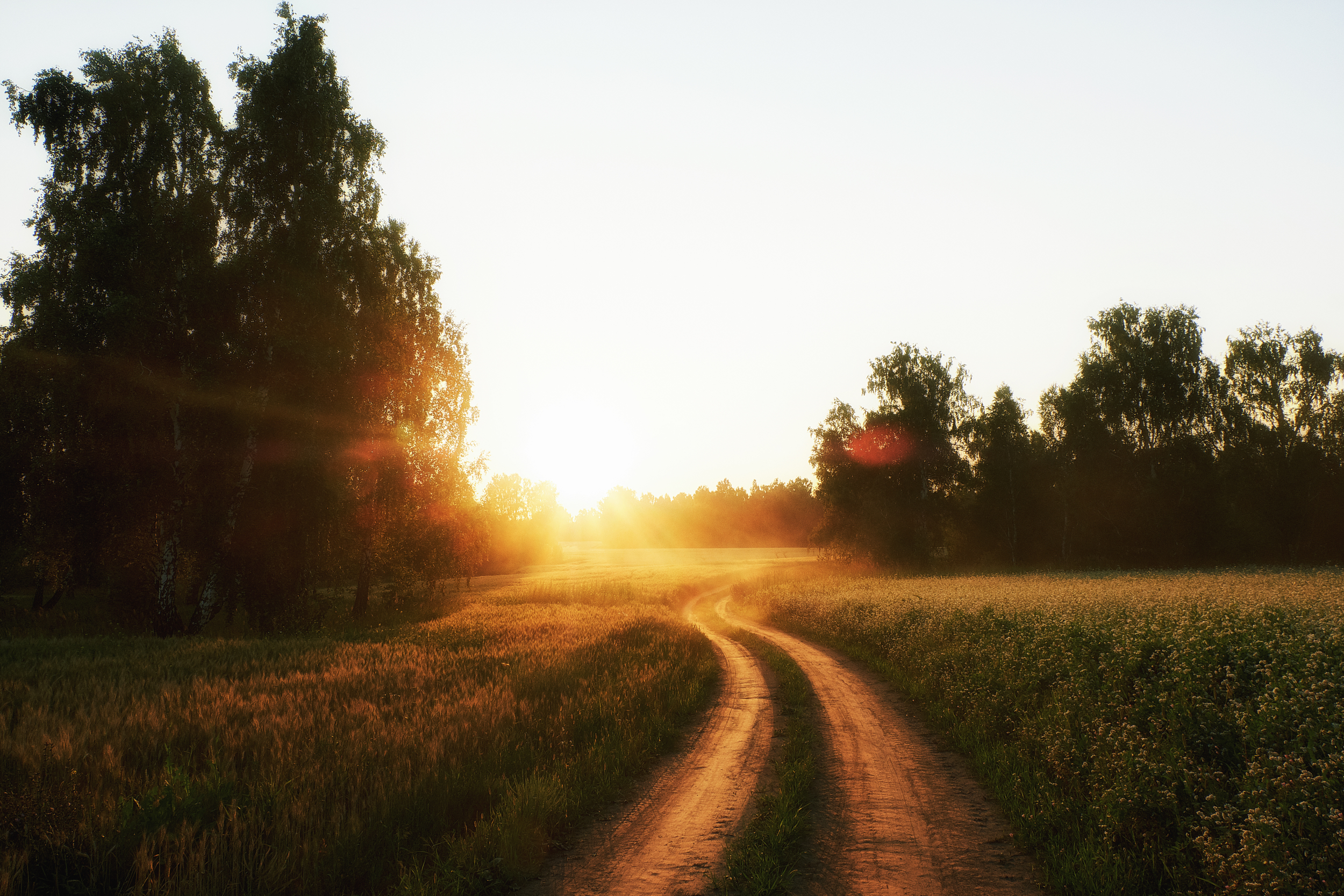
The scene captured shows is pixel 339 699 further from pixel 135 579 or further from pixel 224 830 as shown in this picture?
pixel 135 579

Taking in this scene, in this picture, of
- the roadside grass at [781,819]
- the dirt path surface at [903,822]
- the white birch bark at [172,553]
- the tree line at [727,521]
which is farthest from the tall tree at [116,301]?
the tree line at [727,521]

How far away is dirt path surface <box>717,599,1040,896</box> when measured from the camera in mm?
5438

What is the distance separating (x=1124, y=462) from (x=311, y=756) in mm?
55530

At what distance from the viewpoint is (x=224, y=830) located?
5328 millimetres

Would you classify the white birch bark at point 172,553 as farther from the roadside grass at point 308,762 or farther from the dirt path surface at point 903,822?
the dirt path surface at point 903,822

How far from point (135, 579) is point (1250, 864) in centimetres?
2895

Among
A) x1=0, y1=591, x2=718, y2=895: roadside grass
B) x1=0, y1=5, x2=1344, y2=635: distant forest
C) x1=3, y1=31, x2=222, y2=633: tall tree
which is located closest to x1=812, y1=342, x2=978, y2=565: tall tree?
x1=0, y1=5, x2=1344, y2=635: distant forest

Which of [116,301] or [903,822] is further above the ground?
[116,301]

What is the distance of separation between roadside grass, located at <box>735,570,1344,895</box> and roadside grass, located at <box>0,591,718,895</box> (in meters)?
5.25

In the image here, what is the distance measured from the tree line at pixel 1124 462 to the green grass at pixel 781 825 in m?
39.2

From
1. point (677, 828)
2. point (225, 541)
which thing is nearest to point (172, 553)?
point (225, 541)

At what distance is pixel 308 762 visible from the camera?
23.2ft

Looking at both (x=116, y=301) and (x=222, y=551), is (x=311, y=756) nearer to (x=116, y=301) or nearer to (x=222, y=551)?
(x=222, y=551)

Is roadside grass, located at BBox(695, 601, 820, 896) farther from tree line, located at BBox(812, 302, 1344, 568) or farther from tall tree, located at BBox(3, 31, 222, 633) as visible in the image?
tree line, located at BBox(812, 302, 1344, 568)
